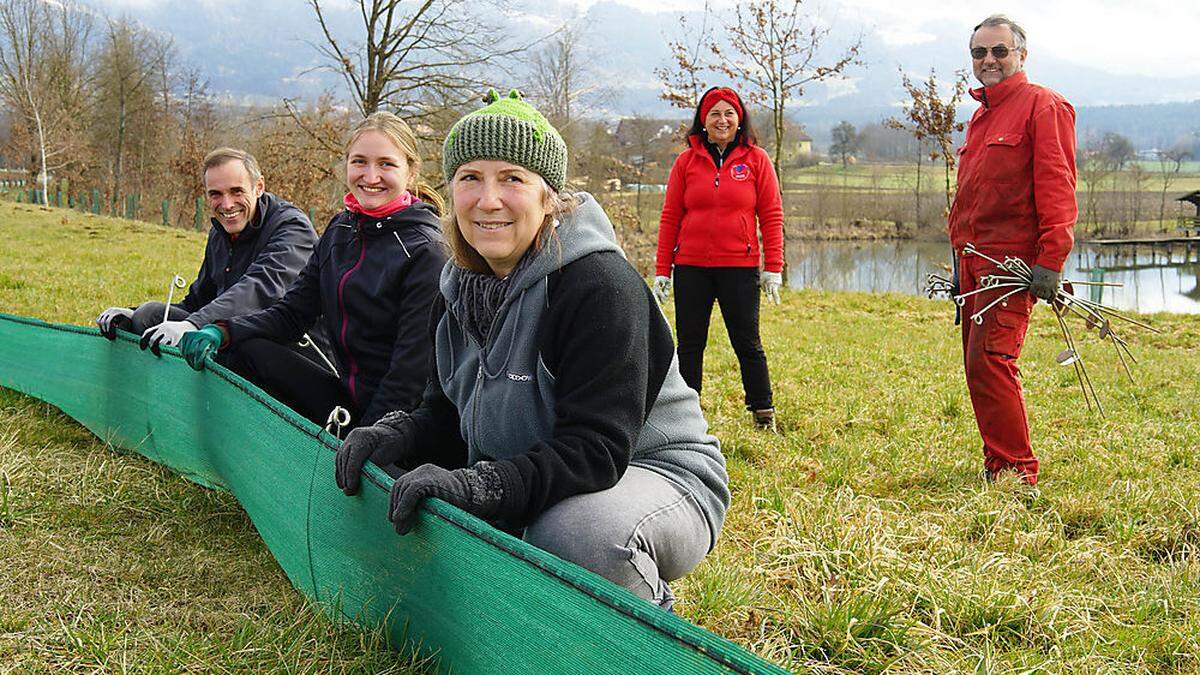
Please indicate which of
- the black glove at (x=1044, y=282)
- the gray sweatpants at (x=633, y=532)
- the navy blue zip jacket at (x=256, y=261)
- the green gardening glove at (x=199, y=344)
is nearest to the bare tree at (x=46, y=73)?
the navy blue zip jacket at (x=256, y=261)

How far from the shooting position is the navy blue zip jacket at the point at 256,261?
4.27 meters

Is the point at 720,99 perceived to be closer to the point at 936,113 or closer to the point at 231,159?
the point at 231,159

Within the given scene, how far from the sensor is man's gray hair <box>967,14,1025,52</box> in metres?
4.19

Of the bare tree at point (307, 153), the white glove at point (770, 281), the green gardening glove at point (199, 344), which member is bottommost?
the green gardening glove at point (199, 344)

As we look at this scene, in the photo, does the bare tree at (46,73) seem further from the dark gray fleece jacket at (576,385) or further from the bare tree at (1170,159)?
the bare tree at (1170,159)

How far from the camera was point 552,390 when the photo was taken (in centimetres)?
235

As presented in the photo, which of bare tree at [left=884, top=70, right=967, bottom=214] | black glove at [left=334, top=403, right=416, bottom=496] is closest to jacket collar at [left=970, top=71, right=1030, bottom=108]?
black glove at [left=334, top=403, right=416, bottom=496]

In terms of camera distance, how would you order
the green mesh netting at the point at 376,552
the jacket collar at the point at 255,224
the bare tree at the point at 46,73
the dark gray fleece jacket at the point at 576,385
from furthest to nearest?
1. the bare tree at the point at 46,73
2. the jacket collar at the point at 255,224
3. the dark gray fleece jacket at the point at 576,385
4. the green mesh netting at the point at 376,552

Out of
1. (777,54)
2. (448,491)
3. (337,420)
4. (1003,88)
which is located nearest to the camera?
(448,491)

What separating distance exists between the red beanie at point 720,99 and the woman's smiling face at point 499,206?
3316mm

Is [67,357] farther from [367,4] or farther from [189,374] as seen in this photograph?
[367,4]

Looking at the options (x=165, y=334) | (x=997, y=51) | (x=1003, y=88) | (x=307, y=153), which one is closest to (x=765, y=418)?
(x=1003, y=88)

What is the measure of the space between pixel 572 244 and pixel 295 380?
2.11 meters

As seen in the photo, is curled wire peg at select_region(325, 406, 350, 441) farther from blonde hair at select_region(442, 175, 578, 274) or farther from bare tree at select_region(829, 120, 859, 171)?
bare tree at select_region(829, 120, 859, 171)
